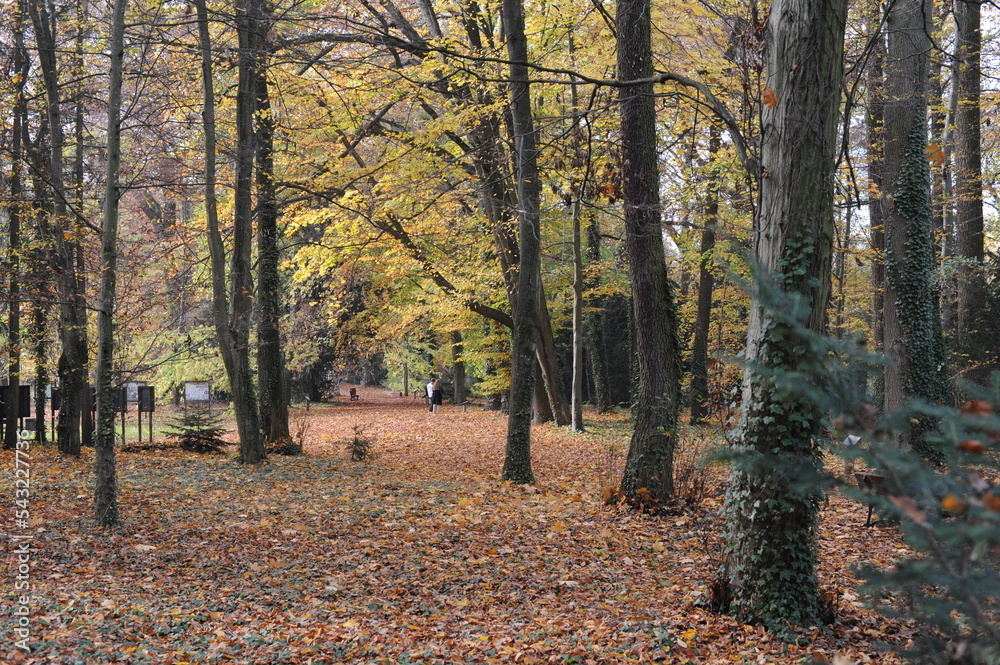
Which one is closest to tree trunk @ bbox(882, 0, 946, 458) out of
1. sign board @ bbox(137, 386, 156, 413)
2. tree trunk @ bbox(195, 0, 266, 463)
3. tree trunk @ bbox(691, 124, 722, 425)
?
tree trunk @ bbox(691, 124, 722, 425)

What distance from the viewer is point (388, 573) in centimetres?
687

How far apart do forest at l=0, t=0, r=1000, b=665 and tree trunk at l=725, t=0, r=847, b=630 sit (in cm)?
2

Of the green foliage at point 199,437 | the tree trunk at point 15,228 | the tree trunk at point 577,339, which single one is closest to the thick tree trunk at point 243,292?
the green foliage at point 199,437

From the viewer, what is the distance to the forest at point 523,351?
4742 mm

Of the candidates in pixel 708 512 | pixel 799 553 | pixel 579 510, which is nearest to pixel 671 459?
pixel 708 512

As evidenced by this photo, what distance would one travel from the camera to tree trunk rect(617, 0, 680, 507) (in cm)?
926

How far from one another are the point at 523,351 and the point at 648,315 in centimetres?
265

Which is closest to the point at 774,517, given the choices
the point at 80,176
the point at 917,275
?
the point at 917,275

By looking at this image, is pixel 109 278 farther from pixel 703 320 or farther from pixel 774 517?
pixel 703 320

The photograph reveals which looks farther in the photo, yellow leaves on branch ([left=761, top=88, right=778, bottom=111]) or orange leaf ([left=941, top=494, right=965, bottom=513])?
yellow leaves on branch ([left=761, top=88, right=778, bottom=111])

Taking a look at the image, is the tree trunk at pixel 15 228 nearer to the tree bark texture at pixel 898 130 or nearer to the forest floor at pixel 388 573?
the forest floor at pixel 388 573

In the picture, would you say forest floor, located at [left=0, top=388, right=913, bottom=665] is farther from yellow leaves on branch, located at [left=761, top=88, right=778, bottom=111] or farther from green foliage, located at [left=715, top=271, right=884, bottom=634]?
yellow leaves on branch, located at [left=761, top=88, right=778, bottom=111]

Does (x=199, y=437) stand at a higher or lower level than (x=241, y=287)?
lower

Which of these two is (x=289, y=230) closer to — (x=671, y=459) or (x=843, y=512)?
(x=671, y=459)
